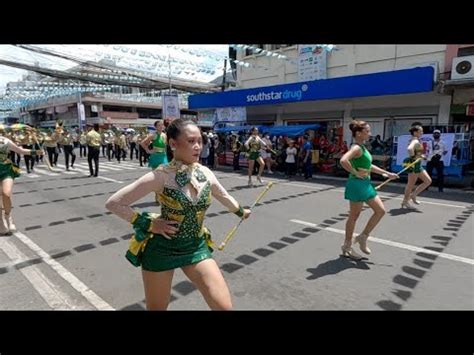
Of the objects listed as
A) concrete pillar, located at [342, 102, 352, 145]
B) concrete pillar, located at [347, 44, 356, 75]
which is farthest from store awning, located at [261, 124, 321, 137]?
concrete pillar, located at [347, 44, 356, 75]

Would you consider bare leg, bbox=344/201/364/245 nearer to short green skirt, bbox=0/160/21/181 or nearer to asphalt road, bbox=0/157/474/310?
asphalt road, bbox=0/157/474/310

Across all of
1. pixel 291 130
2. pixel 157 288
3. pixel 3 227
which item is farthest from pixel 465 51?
pixel 3 227

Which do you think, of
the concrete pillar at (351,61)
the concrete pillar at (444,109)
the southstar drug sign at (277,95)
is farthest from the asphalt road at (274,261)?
the concrete pillar at (351,61)

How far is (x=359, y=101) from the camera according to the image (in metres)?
15.6

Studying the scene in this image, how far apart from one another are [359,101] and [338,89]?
2012 millimetres

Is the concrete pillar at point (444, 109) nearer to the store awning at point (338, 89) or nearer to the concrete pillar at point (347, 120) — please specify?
the store awning at point (338, 89)

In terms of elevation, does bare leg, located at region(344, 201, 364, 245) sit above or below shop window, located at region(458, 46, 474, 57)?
below

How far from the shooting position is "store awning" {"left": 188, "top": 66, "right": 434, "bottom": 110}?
11.8 meters

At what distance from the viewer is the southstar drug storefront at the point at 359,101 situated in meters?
12.3

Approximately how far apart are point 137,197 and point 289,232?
12.9 ft

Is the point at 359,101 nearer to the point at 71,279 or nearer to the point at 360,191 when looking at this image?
the point at 360,191

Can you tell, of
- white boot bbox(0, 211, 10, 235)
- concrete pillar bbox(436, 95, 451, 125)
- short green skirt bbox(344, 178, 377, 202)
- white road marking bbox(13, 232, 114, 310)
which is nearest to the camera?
white road marking bbox(13, 232, 114, 310)
